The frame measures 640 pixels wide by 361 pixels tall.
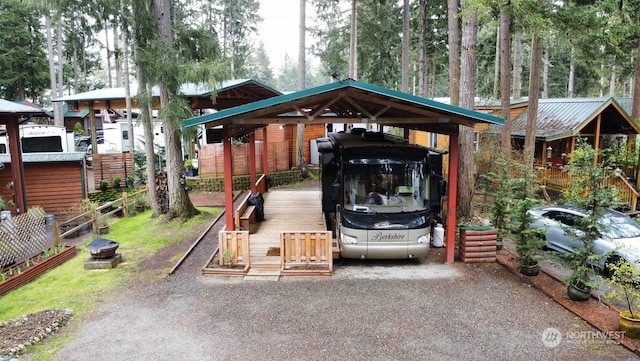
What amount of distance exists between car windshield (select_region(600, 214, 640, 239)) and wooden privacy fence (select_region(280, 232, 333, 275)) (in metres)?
6.42

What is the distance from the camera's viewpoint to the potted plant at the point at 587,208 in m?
6.50

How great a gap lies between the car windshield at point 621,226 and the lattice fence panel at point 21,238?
43.2 ft

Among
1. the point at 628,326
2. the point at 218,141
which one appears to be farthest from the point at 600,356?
the point at 218,141

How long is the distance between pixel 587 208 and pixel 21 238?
37.6ft

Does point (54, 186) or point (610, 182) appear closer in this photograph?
point (54, 186)

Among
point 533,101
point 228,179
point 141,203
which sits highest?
point 533,101

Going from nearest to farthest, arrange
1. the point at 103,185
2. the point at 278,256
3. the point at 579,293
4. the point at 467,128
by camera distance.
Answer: the point at 579,293 → the point at 278,256 → the point at 467,128 → the point at 103,185

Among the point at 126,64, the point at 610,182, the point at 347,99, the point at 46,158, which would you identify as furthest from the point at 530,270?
the point at 126,64

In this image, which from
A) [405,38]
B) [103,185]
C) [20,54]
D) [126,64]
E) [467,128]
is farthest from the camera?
[20,54]

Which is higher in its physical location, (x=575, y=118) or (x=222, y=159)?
(x=575, y=118)

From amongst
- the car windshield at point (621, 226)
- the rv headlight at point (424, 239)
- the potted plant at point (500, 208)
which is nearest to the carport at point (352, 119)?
the rv headlight at point (424, 239)

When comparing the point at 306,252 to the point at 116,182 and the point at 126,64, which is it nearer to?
the point at 116,182

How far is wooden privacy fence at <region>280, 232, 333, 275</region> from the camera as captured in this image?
8367 millimetres

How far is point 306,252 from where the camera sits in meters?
8.48
